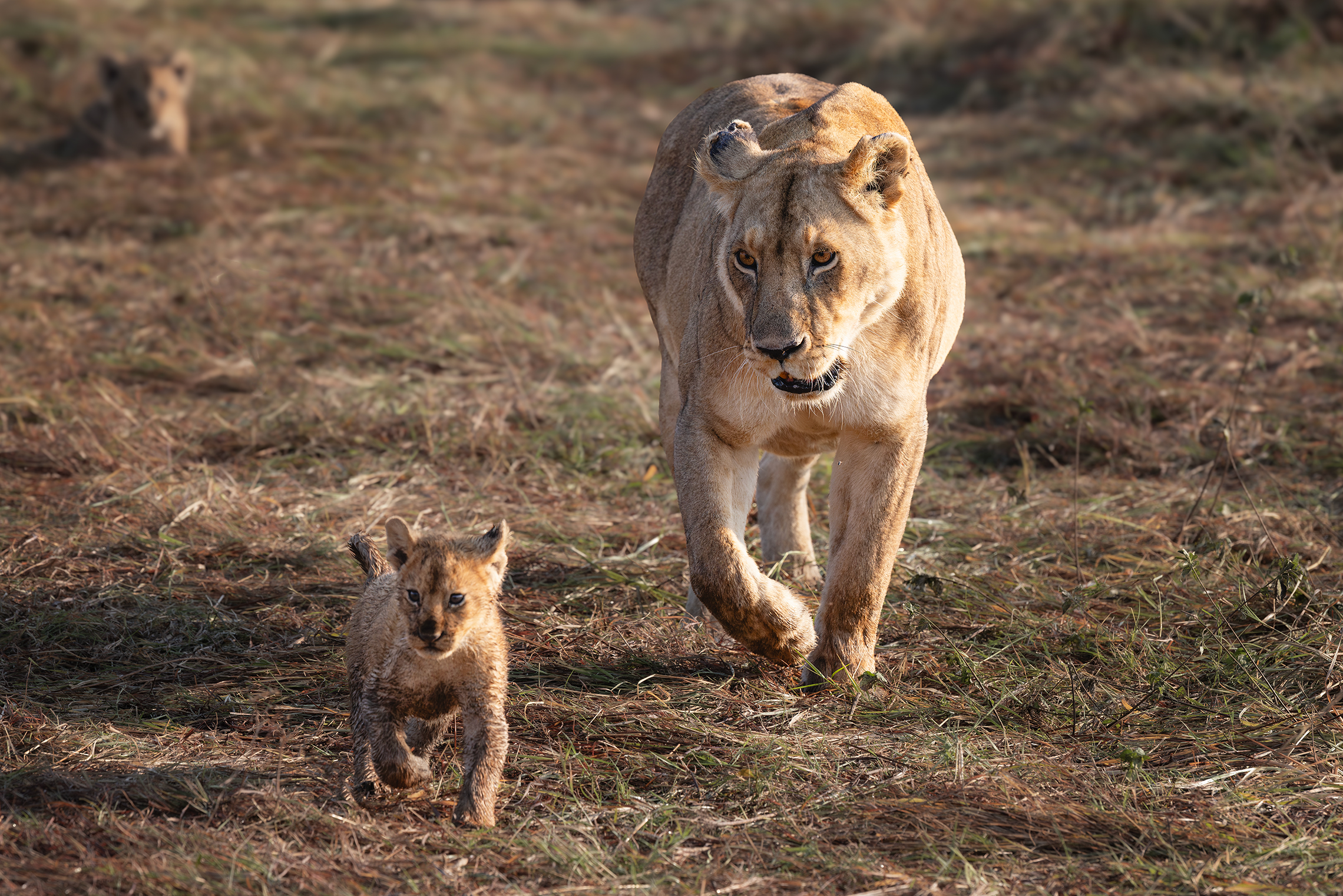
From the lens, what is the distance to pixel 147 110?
1460 cm

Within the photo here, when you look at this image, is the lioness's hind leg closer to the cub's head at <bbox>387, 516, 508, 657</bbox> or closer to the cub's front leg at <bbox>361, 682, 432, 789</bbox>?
the cub's head at <bbox>387, 516, 508, 657</bbox>

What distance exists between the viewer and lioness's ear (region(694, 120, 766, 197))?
4418 mm

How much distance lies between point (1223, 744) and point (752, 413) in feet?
5.86

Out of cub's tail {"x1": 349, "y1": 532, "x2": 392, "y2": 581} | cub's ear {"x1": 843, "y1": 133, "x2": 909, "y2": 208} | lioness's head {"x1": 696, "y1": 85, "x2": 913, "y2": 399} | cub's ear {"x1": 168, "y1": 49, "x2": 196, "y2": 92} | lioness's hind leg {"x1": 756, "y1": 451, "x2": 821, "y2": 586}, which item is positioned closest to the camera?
lioness's head {"x1": 696, "y1": 85, "x2": 913, "y2": 399}

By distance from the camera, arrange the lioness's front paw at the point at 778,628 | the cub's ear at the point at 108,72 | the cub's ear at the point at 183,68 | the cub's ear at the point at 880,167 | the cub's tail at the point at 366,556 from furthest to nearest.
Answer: the cub's ear at the point at 183,68, the cub's ear at the point at 108,72, the lioness's front paw at the point at 778,628, the cub's tail at the point at 366,556, the cub's ear at the point at 880,167

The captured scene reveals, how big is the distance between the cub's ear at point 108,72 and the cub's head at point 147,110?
13 millimetres

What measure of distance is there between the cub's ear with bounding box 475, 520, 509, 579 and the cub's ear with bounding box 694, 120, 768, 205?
133cm

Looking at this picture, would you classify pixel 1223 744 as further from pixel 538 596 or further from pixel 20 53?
pixel 20 53

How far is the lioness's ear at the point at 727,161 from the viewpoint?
14.5 feet

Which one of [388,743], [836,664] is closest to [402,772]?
[388,743]

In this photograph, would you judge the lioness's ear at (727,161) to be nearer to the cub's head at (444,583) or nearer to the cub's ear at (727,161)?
the cub's ear at (727,161)

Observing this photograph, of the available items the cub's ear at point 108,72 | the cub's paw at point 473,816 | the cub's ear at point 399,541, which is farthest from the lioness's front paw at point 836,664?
the cub's ear at point 108,72

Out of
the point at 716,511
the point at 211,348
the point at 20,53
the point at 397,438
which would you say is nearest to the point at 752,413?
the point at 716,511

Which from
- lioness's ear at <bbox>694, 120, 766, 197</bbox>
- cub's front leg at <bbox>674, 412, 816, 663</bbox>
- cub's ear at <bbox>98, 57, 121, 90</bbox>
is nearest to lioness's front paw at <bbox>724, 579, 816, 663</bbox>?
cub's front leg at <bbox>674, 412, 816, 663</bbox>
